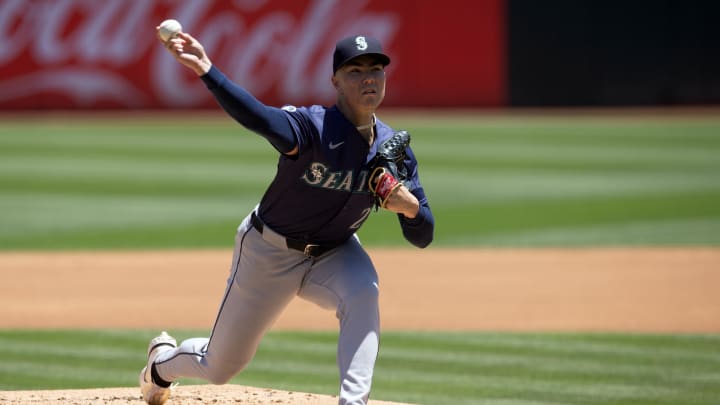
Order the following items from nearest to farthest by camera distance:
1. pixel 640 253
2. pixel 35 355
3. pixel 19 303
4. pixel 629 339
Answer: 1. pixel 35 355
2. pixel 629 339
3. pixel 19 303
4. pixel 640 253

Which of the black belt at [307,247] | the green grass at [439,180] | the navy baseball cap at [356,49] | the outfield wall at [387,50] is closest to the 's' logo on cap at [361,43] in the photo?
the navy baseball cap at [356,49]

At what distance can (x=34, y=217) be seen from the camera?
46.8 ft

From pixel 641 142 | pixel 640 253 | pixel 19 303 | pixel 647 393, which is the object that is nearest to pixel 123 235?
pixel 19 303

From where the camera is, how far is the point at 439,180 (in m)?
17.5

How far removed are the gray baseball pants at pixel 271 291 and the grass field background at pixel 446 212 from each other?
1285mm

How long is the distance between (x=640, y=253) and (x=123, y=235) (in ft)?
18.3

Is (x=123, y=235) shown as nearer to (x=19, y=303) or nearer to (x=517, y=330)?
(x=19, y=303)

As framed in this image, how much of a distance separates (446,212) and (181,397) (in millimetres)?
8701

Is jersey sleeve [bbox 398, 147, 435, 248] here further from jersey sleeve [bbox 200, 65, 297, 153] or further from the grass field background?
the grass field background

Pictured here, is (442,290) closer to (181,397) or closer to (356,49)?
(181,397)

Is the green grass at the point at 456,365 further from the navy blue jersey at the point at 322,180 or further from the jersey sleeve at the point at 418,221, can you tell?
the navy blue jersey at the point at 322,180

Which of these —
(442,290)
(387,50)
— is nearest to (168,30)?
(442,290)

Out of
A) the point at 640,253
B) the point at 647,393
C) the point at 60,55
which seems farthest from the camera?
the point at 60,55

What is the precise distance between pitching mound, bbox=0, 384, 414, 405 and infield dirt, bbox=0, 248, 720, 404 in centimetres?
31
